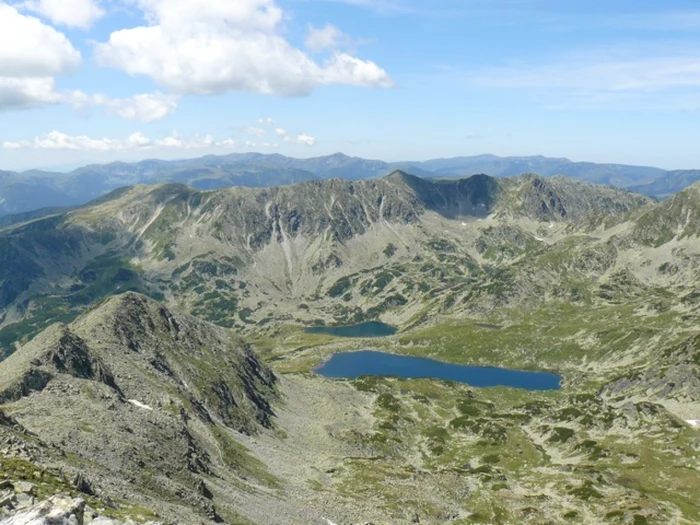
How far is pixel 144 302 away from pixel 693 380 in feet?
655

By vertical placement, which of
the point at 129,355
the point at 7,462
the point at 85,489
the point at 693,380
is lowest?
the point at 693,380

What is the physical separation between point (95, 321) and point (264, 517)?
86.7 meters

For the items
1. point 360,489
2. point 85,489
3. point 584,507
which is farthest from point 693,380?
point 85,489

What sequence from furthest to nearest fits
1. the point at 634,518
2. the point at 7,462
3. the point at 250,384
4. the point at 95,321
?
1. the point at 250,384
2. the point at 95,321
3. the point at 634,518
4. the point at 7,462

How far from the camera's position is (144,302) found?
169m

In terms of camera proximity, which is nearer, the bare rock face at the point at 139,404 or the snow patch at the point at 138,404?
the bare rock face at the point at 139,404

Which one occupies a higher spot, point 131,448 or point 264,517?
point 131,448

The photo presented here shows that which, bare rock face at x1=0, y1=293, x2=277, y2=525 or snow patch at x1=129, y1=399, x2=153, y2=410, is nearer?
bare rock face at x1=0, y1=293, x2=277, y2=525

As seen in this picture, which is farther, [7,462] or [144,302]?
[144,302]

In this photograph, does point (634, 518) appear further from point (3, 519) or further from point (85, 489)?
point (3, 519)

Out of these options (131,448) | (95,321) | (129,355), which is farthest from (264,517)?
(95,321)

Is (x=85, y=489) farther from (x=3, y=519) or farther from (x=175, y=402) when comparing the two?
(x=175, y=402)

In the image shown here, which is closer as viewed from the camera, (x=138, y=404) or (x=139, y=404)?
(x=138, y=404)

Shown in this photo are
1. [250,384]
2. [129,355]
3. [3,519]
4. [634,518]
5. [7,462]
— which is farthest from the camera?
[250,384]
